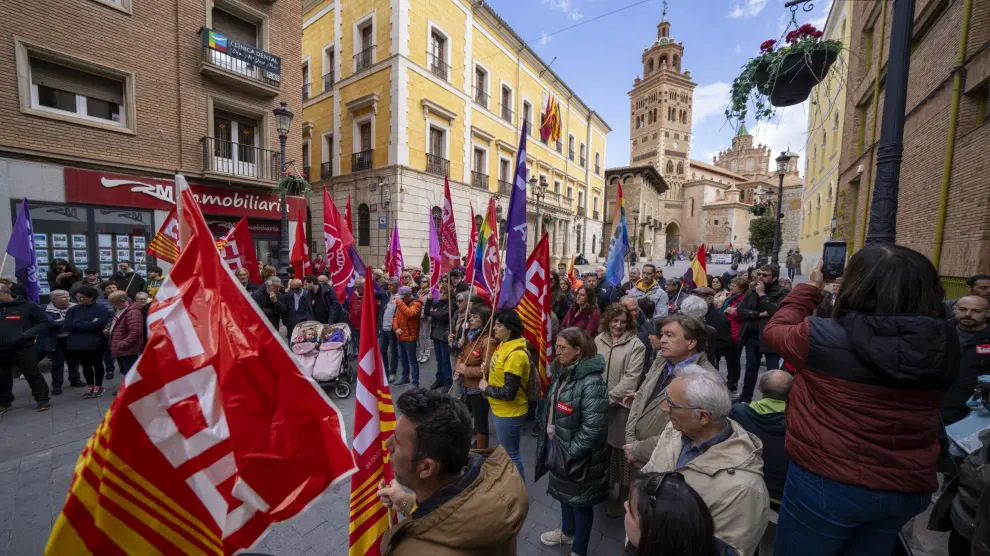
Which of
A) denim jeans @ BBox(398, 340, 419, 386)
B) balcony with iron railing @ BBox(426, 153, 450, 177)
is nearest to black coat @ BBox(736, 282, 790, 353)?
denim jeans @ BBox(398, 340, 419, 386)

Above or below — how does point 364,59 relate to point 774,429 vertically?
above

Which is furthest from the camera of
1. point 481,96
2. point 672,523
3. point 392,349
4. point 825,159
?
point 481,96

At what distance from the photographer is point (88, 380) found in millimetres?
5863

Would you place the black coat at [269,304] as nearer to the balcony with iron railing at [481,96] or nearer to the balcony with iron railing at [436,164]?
the balcony with iron railing at [436,164]

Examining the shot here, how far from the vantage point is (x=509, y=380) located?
132 inches

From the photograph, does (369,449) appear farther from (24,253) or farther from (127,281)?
(127,281)

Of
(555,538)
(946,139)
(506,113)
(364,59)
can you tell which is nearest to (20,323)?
(555,538)

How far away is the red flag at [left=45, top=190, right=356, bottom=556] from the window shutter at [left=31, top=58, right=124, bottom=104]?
1282 cm

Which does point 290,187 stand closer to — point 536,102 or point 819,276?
point 819,276

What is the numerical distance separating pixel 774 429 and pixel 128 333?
7.55 meters

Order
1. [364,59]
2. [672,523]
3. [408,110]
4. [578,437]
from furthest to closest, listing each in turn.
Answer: [364,59] → [408,110] → [578,437] → [672,523]

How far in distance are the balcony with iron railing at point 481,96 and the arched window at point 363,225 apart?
27.4ft

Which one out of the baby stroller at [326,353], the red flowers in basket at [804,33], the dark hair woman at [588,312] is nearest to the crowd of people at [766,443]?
the dark hair woman at [588,312]

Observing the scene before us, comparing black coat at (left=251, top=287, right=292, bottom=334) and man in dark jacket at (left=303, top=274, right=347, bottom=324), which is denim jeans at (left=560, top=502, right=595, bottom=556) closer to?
man in dark jacket at (left=303, top=274, right=347, bottom=324)
